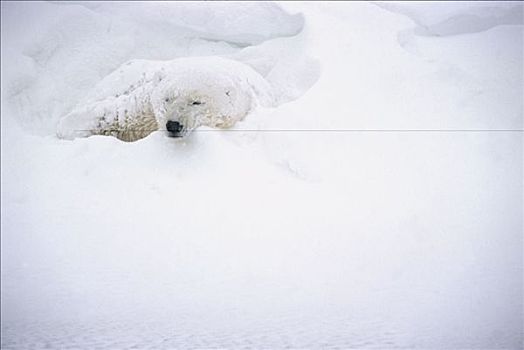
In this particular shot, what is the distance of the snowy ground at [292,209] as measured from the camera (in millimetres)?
786

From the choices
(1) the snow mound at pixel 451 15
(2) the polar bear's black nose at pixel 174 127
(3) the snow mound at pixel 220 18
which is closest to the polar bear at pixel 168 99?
(2) the polar bear's black nose at pixel 174 127

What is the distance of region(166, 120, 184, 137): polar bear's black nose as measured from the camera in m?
1.10

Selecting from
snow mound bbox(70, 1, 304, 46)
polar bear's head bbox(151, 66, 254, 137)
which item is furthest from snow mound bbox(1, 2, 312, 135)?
polar bear's head bbox(151, 66, 254, 137)

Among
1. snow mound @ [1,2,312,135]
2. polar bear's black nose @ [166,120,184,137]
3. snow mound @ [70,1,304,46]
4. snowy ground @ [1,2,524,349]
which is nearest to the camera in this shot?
snowy ground @ [1,2,524,349]

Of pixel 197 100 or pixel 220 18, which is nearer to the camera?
pixel 197 100

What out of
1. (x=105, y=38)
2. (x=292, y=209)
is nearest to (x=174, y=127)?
(x=292, y=209)

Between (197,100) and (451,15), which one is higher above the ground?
(451,15)

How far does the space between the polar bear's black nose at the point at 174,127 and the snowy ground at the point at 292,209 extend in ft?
0.07

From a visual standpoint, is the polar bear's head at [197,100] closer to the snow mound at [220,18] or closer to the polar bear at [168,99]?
the polar bear at [168,99]

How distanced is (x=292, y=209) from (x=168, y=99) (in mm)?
449

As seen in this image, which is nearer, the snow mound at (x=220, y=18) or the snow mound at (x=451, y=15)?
the snow mound at (x=451, y=15)

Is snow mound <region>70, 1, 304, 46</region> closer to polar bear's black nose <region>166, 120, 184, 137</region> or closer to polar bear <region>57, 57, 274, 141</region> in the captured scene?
polar bear <region>57, 57, 274, 141</region>

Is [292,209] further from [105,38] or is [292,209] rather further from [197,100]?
[105,38]

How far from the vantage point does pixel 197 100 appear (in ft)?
3.84
